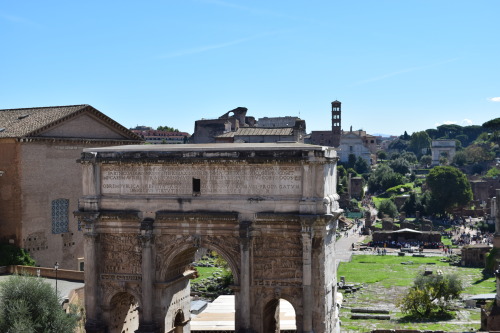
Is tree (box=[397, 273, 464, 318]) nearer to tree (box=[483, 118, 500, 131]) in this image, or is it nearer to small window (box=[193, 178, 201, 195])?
small window (box=[193, 178, 201, 195])

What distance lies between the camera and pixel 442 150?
483 feet

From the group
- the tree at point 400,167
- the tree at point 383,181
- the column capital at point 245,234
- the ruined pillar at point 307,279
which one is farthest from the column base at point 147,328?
the tree at point 400,167

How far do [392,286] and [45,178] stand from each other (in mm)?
24508

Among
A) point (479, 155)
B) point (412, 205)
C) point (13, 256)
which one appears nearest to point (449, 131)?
point (479, 155)

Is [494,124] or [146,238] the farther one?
[494,124]

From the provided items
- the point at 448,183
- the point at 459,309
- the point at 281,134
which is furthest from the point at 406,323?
the point at 448,183

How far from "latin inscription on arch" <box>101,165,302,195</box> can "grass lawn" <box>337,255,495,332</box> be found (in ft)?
46.0

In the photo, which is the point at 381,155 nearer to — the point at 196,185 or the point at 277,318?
the point at 277,318

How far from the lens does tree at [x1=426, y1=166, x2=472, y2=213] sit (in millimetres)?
79750

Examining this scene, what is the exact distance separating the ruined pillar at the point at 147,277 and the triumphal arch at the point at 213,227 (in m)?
0.03

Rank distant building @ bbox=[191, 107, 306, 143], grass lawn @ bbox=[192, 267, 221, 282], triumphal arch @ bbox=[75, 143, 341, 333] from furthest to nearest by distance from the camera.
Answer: distant building @ bbox=[191, 107, 306, 143] → grass lawn @ bbox=[192, 267, 221, 282] → triumphal arch @ bbox=[75, 143, 341, 333]

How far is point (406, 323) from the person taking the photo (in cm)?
3366

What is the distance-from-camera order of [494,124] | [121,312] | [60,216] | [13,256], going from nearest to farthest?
[121,312] < [13,256] < [60,216] < [494,124]

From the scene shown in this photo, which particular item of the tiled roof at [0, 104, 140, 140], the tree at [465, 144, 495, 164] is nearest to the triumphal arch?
the tiled roof at [0, 104, 140, 140]
